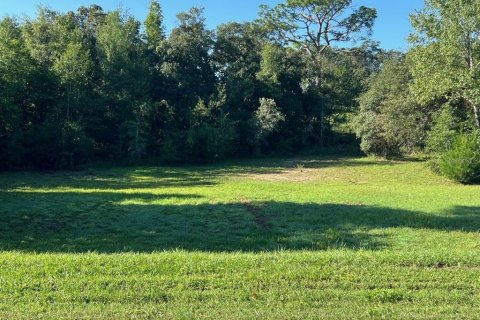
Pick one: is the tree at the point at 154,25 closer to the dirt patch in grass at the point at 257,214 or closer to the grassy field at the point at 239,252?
the grassy field at the point at 239,252

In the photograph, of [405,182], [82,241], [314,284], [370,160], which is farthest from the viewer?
[370,160]

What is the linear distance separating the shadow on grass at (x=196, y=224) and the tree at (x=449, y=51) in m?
15.5

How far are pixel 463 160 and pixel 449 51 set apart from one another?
24.7 feet

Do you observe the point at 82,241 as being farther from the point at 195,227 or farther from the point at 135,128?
the point at 135,128

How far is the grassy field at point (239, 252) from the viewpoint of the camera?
162 inches

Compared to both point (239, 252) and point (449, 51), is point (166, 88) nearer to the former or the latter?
point (449, 51)

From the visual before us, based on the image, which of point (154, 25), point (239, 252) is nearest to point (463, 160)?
point (239, 252)

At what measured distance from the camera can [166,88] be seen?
41.8 metres

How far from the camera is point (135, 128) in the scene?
37344 millimetres

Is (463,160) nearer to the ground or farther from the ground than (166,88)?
nearer to the ground

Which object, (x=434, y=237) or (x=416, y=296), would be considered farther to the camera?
(x=434, y=237)

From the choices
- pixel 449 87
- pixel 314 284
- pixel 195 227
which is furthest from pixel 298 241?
pixel 449 87

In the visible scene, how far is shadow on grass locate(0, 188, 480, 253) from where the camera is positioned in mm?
9820

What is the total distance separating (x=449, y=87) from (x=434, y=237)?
20503 millimetres
